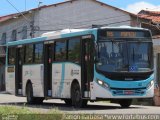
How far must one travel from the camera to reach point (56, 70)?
78.5 ft

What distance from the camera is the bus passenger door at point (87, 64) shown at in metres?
21.0

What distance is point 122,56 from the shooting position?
20906 mm

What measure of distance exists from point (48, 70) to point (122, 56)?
4979 millimetres

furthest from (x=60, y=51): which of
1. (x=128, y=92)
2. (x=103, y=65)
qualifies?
(x=128, y=92)

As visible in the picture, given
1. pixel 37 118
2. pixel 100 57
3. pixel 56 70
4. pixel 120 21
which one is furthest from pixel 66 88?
pixel 120 21

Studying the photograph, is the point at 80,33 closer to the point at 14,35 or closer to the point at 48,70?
the point at 48,70

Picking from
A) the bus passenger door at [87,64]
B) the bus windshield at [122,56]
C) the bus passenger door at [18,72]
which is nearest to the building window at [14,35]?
the bus passenger door at [18,72]

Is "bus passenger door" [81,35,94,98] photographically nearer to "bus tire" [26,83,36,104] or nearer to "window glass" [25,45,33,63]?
"window glass" [25,45,33,63]

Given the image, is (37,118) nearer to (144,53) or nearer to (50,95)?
(144,53)

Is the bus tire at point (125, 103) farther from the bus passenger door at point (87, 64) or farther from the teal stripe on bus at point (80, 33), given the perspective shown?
the teal stripe on bus at point (80, 33)

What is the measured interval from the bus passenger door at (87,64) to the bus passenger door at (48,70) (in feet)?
10.7

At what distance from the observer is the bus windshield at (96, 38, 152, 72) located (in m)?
20.8

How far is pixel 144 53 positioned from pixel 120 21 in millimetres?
32532

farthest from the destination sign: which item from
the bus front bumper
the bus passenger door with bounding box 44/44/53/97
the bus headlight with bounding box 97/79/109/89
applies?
the bus passenger door with bounding box 44/44/53/97
